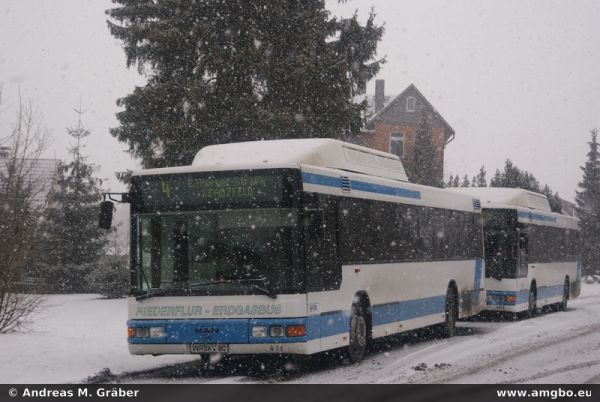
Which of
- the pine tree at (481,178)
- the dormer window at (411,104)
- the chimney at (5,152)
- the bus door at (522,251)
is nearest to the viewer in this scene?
the chimney at (5,152)

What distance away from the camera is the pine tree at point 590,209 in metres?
66.9

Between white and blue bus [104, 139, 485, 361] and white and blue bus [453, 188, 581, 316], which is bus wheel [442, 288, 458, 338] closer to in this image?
white and blue bus [453, 188, 581, 316]

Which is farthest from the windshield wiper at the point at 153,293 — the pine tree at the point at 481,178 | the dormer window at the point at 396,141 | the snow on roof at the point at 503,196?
the dormer window at the point at 396,141

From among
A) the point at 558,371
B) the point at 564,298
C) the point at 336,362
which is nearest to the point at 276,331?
the point at 336,362

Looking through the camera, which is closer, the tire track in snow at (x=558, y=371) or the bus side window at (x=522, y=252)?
the tire track in snow at (x=558, y=371)

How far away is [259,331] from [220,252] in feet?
Answer: 3.80

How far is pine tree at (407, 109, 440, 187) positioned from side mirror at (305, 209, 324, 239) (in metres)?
41.7

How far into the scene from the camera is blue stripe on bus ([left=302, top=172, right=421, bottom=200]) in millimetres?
13556

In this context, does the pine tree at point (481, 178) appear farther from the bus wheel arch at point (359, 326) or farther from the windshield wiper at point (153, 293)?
the windshield wiper at point (153, 293)

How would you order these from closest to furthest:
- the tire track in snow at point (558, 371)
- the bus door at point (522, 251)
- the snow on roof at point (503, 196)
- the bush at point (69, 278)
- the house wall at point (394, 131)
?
the tire track in snow at point (558, 371), the bus door at point (522, 251), the snow on roof at point (503, 196), the bush at point (69, 278), the house wall at point (394, 131)

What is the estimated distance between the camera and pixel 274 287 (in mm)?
12836

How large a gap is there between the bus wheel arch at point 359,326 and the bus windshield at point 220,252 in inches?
88.0

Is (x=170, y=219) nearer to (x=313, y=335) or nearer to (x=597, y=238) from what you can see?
(x=313, y=335)
